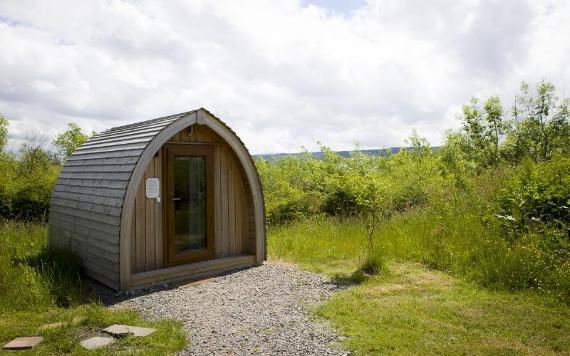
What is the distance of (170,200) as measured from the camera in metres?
7.44

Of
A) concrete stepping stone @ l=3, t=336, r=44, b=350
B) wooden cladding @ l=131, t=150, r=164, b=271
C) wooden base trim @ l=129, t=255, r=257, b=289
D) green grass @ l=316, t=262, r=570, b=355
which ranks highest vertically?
wooden cladding @ l=131, t=150, r=164, b=271

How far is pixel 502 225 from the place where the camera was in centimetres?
789

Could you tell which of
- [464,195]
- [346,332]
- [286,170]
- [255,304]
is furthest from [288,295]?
[286,170]

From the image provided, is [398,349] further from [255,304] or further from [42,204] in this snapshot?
[42,204]

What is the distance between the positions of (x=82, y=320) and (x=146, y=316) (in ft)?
2.45

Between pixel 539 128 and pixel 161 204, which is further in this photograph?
pixel 539 128

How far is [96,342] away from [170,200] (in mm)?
3222

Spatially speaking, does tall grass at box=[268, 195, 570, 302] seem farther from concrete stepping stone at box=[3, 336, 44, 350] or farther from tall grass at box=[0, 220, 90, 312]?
concrete stepping stone at box=[3, 336, 44, 350]

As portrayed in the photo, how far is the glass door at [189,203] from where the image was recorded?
7.46 metres

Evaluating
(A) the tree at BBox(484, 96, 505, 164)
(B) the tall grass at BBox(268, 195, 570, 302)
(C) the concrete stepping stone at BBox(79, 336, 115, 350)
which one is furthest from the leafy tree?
(C) the concrete stepping stone at BBox(79, 336, 115, 350)

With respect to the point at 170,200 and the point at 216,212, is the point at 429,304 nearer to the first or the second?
the point at 216,212

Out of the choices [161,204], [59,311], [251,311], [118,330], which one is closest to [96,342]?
[118,330]

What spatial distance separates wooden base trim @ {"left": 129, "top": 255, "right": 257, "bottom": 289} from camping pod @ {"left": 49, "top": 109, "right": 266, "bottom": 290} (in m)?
0.02

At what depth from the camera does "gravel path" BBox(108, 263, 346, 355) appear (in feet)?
14.8
